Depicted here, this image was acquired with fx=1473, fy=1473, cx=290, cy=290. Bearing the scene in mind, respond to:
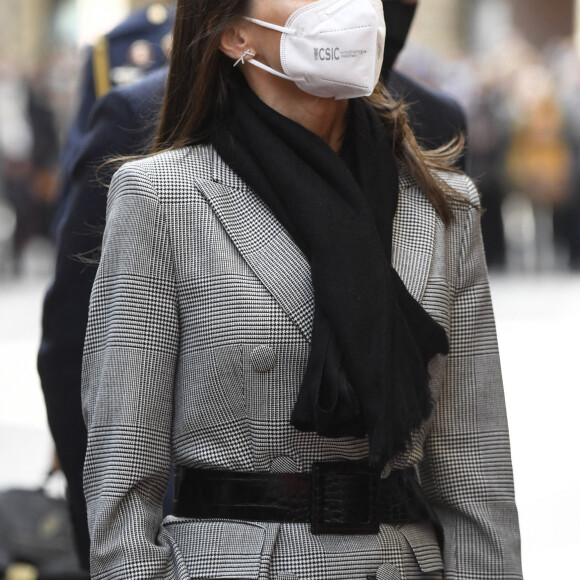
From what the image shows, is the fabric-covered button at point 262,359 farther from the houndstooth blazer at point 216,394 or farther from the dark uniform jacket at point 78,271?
the dark uniform jacket at point 78,271

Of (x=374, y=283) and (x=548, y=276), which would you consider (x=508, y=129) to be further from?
(x=374, y=283)

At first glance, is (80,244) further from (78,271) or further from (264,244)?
(264,244)

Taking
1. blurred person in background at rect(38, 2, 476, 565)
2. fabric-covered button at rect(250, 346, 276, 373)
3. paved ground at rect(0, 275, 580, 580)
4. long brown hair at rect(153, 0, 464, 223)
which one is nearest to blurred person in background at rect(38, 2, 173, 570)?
blurred person in background at rect(38, 2, 476, 565)

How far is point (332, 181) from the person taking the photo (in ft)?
8.70

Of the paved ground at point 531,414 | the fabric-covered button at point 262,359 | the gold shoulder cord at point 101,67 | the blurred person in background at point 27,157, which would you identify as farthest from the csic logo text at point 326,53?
the blurred person in background at point 27,157

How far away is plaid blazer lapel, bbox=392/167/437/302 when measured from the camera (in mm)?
2674

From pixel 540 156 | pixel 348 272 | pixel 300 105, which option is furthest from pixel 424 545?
pixel 540 156

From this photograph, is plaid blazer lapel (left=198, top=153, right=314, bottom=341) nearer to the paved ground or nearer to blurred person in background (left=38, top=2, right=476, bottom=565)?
blurred person in background (left=38, top=2, right=476, bottom=565)

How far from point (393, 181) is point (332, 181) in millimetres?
148

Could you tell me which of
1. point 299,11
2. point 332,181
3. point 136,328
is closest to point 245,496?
point 136,328

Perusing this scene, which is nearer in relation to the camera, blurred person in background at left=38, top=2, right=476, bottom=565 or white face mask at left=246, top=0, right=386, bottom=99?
white face mask at left=246, top=0, right=386, bottom=99

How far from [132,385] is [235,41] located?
2.38ft

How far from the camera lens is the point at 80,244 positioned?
3.51m

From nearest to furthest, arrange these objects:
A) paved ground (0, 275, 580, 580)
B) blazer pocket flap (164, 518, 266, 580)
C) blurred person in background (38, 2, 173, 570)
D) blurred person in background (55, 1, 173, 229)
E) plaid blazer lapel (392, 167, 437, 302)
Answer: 1. blazer pocket flap (164, 518, 266, 580)
2. plaid blazer lapel (392, 167, 437, 302)
3. blurred person in background (38, 2, 173, 570)
4. blurred person in background (55, 1, 173, 229)
5. paved ground (0, 275, 580, 580)
